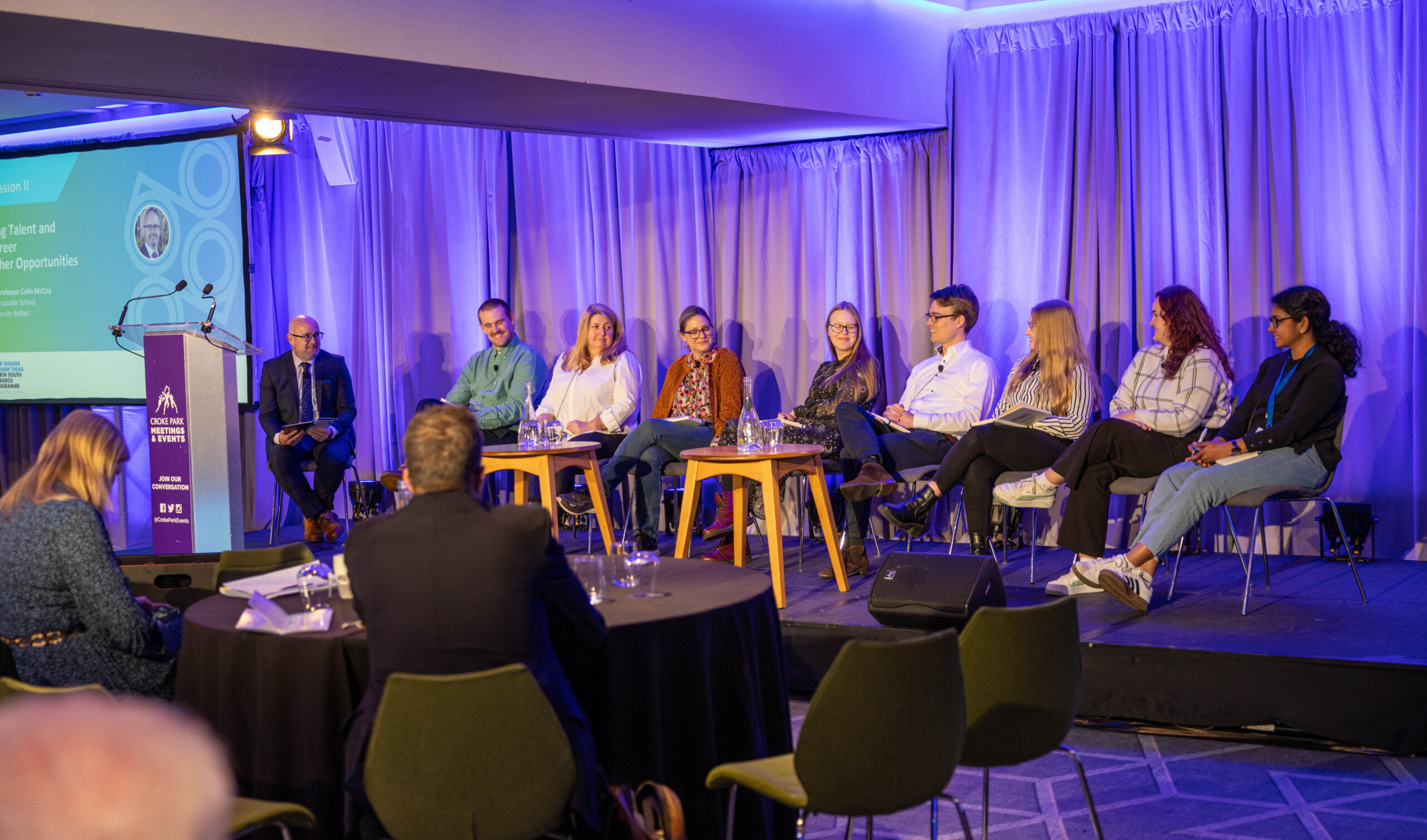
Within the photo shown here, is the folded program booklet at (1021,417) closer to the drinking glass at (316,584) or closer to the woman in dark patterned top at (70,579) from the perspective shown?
the drinking glass at (316,584)

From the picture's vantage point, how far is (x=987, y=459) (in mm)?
5309

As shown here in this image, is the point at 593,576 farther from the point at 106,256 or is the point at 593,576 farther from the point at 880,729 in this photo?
the point at 106,256

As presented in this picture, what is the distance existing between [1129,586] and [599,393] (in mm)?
3383

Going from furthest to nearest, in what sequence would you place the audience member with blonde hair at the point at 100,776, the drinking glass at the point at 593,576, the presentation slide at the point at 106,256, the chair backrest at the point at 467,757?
the presentation slide at the point at 106,256
the drinking glass at the point at 593,576
the chair backrest at the point at 467,757
the audience member with blonde hair at the point at 100,776

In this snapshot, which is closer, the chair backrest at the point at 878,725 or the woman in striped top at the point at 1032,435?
the chair backrest at the point at 878,725

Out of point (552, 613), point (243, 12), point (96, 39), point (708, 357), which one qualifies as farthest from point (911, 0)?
point (552, 613)

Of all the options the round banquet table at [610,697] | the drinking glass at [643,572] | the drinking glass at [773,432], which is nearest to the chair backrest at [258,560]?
the round banquet table at [610,697]

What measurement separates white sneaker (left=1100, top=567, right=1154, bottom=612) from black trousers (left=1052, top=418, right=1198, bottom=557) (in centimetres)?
44

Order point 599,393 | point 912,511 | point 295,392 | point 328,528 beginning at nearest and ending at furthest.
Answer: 1. point 912,511
2. point 599,393
3. point 328,528
4. point 295,392

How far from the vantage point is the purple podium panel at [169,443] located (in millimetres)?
5215

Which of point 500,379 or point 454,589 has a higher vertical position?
point 500,379

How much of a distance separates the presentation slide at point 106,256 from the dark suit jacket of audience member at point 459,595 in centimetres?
558

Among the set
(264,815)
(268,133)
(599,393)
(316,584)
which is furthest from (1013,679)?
(268,133)

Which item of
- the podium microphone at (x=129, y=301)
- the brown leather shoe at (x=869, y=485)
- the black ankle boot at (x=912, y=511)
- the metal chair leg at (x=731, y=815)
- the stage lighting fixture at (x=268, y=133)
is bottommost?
the metal chair leg at (x=731, y=815)
